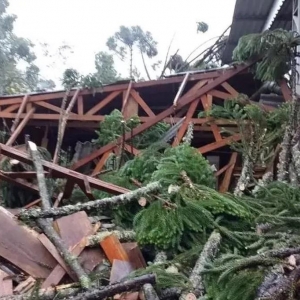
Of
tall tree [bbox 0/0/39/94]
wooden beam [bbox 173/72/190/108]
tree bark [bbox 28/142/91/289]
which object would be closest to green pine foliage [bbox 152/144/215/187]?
tree bark [bbox 28/142/91/289]

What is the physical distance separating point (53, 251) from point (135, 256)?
740 millimetres

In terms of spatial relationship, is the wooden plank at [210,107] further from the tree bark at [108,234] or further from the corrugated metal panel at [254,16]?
the tree bark at [108,234]

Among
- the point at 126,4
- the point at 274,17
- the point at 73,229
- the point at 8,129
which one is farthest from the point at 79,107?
the point at 126,4

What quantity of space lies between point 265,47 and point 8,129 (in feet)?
15.7

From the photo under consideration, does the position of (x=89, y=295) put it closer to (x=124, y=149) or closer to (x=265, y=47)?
(x=124, y=149)

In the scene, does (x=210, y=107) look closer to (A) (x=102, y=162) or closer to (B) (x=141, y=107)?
(B) (x=141, y=107)

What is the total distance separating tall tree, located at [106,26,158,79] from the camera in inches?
874

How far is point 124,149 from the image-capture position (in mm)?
6887

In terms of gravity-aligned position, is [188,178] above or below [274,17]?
below

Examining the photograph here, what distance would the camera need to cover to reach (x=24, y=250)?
404 centimetres

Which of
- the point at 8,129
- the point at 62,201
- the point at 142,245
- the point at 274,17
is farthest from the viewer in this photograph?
the point at 274,17

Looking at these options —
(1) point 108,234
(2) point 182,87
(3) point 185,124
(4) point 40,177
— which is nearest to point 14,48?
(2) point 182,87

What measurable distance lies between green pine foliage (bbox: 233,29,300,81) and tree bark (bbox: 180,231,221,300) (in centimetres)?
368

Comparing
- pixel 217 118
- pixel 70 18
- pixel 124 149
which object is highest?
pixel 70 18
